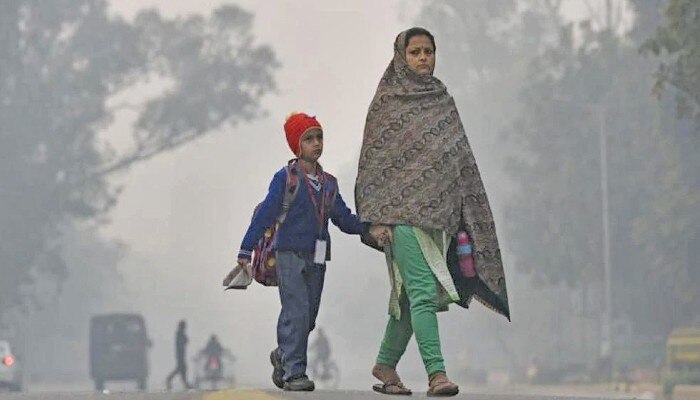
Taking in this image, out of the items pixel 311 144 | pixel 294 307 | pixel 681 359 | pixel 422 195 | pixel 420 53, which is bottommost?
pixel 294 307

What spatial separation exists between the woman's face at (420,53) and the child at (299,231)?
2.03 feet

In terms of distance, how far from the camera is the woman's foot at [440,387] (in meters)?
10.0

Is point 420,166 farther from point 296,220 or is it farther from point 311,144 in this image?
point 296,220

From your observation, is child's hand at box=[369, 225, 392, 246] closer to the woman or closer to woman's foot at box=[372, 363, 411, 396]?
the woman

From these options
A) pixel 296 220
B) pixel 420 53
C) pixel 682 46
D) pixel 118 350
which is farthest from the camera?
pixel 118 350

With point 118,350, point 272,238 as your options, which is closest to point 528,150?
point 118,350

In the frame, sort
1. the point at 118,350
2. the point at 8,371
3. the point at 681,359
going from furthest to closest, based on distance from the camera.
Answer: the point at 118,350
the point at 8,371
the point at 681,359

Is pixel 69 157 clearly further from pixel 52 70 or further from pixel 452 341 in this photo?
pixel 452 341

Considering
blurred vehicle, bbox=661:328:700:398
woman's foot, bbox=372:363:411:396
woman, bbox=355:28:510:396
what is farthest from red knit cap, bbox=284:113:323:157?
blurred vehicle, bbox=661:328:700:398

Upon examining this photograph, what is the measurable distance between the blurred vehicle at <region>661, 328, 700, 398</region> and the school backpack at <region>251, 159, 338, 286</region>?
19.8 meters

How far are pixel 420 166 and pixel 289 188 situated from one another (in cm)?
66

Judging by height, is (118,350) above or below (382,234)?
above

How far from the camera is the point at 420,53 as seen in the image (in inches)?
409

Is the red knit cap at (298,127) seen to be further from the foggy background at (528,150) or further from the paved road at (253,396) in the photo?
the foggy background at (528,150)
